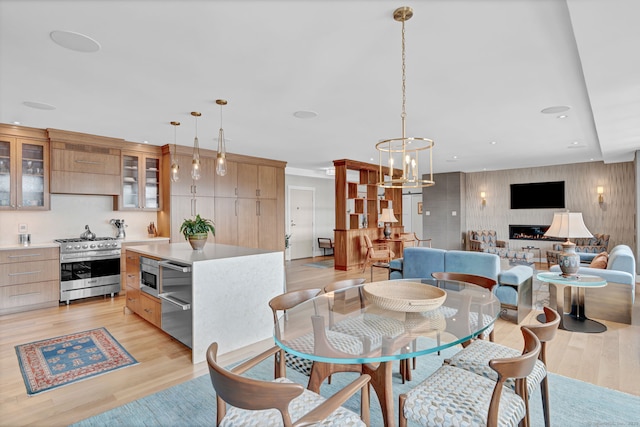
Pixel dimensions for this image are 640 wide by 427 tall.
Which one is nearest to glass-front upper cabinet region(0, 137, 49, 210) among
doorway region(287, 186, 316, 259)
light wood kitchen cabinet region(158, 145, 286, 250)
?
light wood kitchen cabinet region(158, 145, 286, 250)

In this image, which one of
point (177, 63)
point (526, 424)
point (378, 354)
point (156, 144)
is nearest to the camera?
point (378, 354)

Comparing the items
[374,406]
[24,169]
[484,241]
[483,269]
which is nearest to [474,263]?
[483,269]

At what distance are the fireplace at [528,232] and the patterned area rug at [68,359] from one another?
9179 millimetres

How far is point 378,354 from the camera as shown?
1433 mm

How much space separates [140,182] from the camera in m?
5.49

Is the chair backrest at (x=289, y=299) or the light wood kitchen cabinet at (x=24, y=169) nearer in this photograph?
the chair backrest at (x=289, y=299)

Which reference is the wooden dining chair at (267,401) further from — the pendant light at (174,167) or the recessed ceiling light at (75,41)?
the pendant light at (174,167)

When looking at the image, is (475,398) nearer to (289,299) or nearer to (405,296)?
(405,296)

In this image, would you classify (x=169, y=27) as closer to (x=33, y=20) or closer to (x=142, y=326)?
(x=33, y=20)

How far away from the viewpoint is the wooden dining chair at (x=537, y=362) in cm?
158

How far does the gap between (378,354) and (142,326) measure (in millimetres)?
3172

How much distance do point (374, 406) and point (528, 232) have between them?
27.4 ft

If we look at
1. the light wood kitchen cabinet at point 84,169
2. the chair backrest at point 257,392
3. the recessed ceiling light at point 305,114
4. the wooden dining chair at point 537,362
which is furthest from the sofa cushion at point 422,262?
the light wood kitchen cabinet at point 84,169

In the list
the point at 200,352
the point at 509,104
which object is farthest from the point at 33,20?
the point at 509,104
